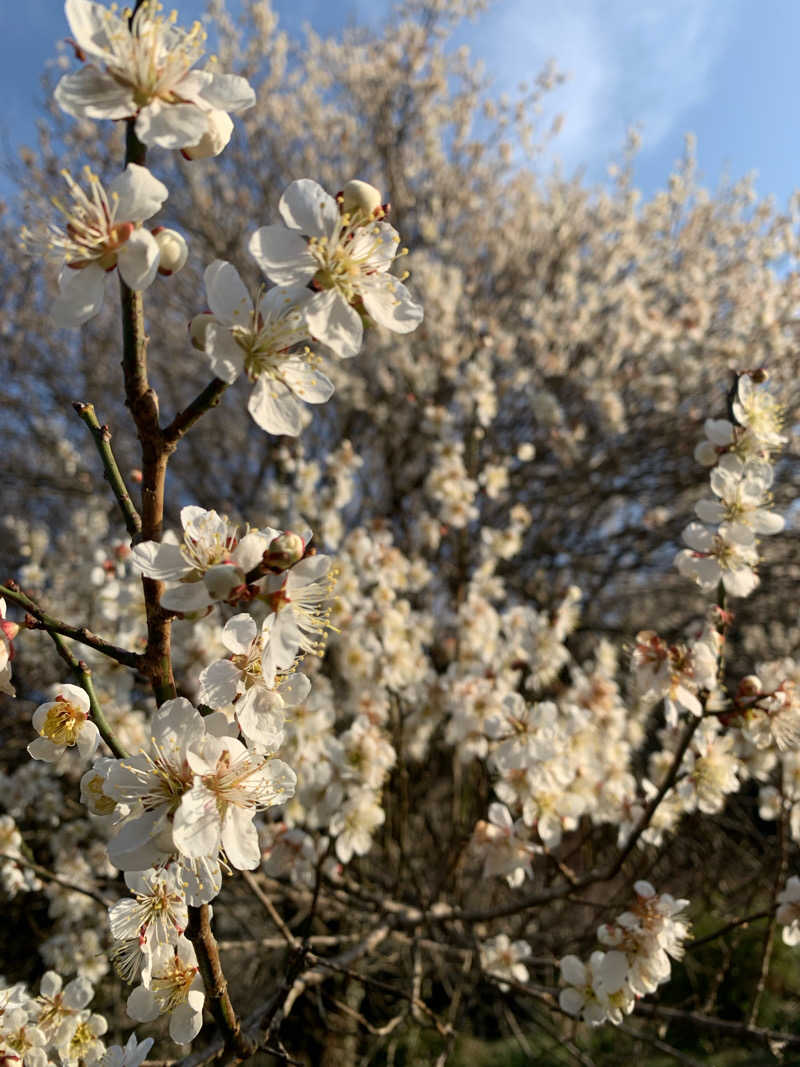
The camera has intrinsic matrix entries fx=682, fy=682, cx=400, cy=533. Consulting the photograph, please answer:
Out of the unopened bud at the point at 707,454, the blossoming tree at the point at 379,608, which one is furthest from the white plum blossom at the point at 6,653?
the unopened bud at the point at 707,454

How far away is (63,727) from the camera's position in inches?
37.5

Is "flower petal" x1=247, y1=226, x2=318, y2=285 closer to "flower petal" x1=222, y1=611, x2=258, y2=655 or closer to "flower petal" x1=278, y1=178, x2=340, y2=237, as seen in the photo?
"flower petal" x1=278, y1=178, x2=340, y2=237

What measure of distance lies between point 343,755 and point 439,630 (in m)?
2.25

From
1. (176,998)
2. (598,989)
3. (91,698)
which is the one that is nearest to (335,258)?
(91,698)

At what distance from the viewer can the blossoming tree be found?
2.85ft

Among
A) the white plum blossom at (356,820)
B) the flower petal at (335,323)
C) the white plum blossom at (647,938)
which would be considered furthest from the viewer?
the white plum blossom at (356,820)

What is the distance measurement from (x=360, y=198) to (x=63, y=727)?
84 cm

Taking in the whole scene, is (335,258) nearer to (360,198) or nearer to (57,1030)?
(360,198)

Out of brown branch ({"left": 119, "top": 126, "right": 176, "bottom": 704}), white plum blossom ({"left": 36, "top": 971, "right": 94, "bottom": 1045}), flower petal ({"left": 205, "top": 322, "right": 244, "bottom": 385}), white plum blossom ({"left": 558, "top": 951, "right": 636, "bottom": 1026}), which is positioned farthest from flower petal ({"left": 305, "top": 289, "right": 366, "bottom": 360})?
white plum blossom ({"left": 558, "top": 951, "right": 636, "bottom": 1026})

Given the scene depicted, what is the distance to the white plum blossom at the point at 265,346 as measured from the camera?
87 centimetres

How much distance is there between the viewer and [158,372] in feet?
23.4

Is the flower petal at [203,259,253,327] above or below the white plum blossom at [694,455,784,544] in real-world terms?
below

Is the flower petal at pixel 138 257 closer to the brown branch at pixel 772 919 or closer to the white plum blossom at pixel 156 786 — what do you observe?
the white plum blossom at pixel 156 786

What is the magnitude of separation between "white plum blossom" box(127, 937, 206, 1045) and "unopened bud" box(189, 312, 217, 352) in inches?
33.3
